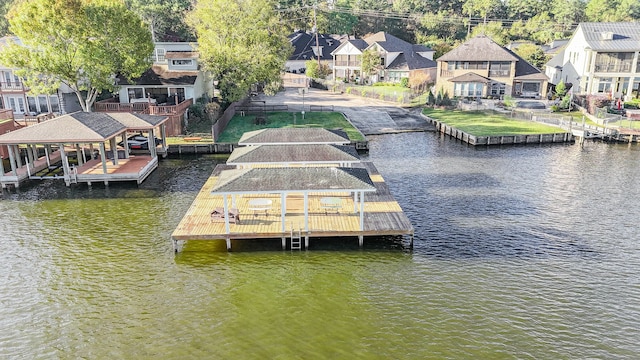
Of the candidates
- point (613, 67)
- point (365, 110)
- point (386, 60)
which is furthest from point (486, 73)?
point (386, 60)

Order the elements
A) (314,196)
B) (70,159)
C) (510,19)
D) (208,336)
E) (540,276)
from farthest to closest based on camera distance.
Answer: (510,19), (70,159), (314,196), (540,276), (208,336)

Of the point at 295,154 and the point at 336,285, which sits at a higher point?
the point at 295,154

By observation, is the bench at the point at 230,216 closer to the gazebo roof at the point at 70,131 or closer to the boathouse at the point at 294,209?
the boathouse at the point at 294,209

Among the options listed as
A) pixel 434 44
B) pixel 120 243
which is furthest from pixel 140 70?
pixel 434 44

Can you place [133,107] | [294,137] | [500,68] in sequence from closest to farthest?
1. [294,137]
2. [133,107]
3. [500,68]

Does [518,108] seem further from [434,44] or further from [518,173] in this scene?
[434,44]

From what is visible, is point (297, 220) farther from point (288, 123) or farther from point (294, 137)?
point (288, 123)

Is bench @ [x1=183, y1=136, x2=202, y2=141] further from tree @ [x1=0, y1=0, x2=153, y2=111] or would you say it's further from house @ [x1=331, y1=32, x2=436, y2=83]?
house @ [x1=331, y1=32, x2=436, y2=83]

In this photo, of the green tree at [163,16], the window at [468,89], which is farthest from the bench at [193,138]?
the green tree at [163,16]
